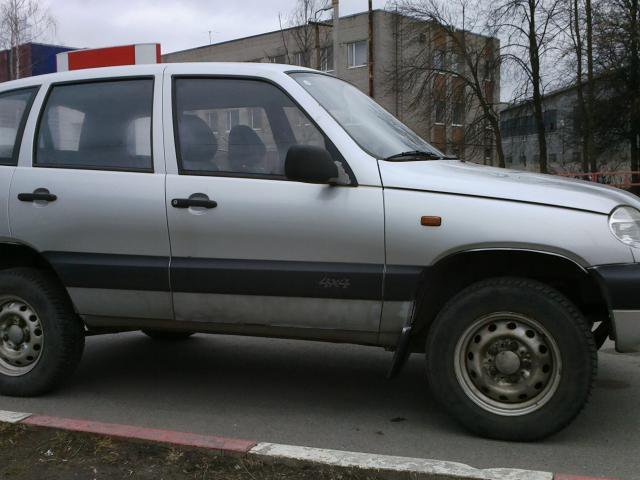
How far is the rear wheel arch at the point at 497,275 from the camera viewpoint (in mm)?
A: 3466

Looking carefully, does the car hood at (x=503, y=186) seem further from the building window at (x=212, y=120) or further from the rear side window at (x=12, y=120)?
the rear side window at (x=12, y=120)

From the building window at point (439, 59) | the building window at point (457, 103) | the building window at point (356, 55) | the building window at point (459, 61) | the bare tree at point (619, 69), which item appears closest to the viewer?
the bare tree at point (619, 69)

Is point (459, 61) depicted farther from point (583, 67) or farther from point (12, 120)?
point (12, 120)

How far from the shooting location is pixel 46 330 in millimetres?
4250

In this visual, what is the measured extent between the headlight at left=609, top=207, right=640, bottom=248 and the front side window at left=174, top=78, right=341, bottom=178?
4.56 feet

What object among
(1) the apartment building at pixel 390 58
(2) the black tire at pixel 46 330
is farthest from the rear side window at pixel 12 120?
(1) the apartment building at pixel 390 58

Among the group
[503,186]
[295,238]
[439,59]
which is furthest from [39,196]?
[439,59]

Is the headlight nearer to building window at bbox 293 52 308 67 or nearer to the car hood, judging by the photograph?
the car hood

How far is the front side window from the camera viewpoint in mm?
3850

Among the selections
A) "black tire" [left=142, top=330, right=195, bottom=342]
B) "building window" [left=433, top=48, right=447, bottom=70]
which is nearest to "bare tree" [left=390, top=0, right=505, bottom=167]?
"building window" [left=433, top=48, right=447, bottom=70]

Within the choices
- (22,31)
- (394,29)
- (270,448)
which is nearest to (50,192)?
(270,448)

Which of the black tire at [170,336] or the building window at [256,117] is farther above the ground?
the building window at [256,117]

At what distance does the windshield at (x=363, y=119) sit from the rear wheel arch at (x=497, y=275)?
0.70 m

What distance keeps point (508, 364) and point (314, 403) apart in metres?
1.33
